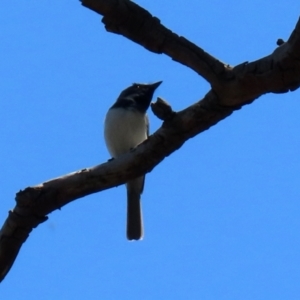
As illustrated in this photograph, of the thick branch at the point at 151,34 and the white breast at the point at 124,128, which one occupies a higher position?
the white breast at the point at 124,128

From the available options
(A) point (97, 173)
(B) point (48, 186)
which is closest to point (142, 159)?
(A) point (97, 173)

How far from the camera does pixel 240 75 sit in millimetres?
4309

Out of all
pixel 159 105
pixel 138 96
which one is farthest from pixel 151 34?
pixel 138 96

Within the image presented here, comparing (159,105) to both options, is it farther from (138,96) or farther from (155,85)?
(155,85)

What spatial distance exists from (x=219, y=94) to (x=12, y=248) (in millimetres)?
1728

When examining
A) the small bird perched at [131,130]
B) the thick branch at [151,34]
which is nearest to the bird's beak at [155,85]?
the small bird perched at [131,130]

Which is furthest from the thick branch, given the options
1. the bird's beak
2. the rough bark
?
the bird's beak

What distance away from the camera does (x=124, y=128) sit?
9.24m

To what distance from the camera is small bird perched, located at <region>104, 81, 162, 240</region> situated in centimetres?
930

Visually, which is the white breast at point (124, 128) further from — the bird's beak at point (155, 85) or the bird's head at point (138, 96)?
the bird's beak at point (155, 85)

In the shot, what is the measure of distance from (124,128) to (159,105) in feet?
15.0

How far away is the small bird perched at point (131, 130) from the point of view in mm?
9305

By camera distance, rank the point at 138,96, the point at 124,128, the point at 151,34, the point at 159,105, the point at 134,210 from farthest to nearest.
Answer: the point at 138,96 < the point at 134,210 < the point at 124,128 < the point at 159,105 < the point at 151,34

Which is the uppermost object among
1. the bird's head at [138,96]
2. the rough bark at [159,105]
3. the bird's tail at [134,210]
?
the bird's head at [138,96]
